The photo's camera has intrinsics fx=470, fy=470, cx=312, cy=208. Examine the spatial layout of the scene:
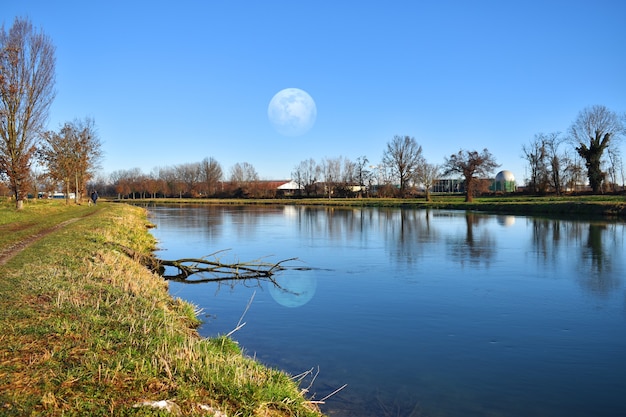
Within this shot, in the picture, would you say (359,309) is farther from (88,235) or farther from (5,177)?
(5,177)

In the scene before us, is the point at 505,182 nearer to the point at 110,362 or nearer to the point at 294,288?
the point at 294,288

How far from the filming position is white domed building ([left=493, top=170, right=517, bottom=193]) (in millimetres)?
81188

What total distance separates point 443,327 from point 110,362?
19.9 feet

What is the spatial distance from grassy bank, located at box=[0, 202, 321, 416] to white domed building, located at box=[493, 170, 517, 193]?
264 ft

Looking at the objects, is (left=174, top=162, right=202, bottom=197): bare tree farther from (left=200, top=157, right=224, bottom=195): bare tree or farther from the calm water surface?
the calm water surface

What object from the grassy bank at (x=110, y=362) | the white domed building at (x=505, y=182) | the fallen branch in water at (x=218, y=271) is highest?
the white domed building at (x=505, y=182)

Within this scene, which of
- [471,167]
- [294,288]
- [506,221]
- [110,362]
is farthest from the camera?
[471,167]

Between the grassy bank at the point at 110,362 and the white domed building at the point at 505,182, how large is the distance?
80.4m

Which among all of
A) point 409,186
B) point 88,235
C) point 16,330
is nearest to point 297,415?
point 16,330

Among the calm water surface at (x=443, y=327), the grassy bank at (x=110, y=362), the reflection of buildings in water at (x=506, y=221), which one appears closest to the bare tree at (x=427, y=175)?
the reflection of buildings in water at (x=506, y=221)

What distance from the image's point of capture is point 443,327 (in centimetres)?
861

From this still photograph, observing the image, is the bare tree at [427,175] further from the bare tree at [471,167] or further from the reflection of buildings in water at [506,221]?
the reflection of buildings in water at [506,221]

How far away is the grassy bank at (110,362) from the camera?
3.70 metres

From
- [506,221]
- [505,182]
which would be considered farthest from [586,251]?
[505,182]
